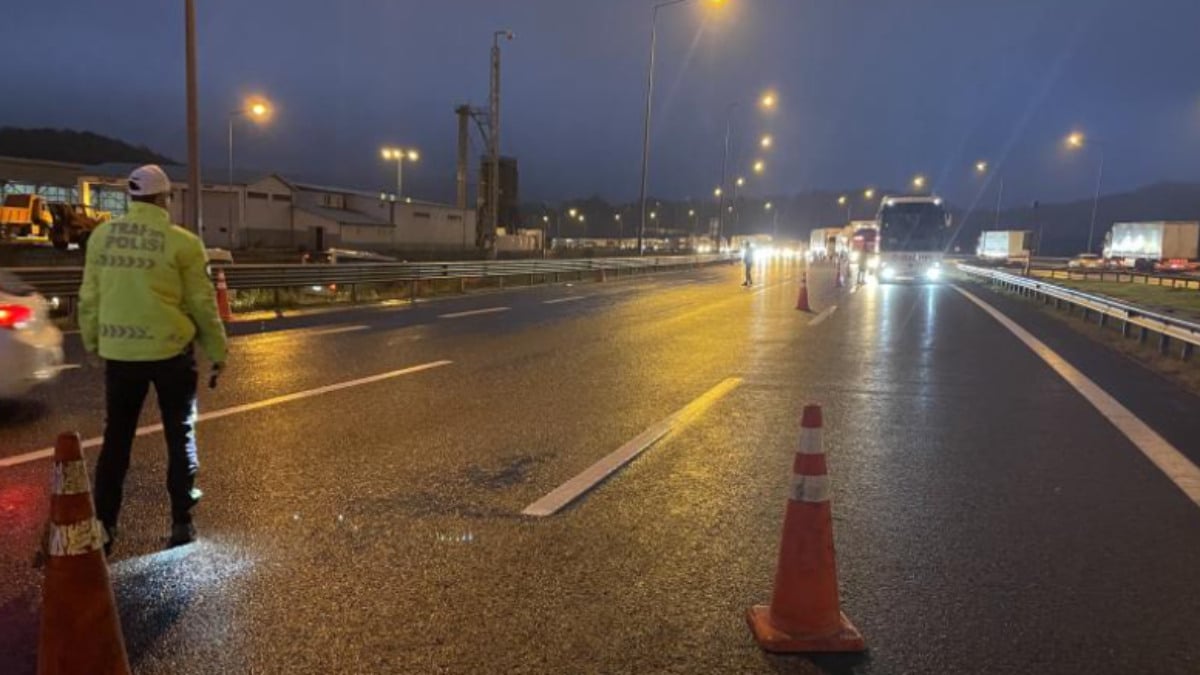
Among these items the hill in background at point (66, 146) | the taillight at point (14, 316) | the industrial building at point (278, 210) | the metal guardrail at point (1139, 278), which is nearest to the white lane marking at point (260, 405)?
the taillight at point (14, 316)

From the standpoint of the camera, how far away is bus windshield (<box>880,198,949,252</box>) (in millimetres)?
35625

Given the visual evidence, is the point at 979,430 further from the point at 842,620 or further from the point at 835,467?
the point at 842,620

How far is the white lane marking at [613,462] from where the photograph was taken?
5484 millimetres

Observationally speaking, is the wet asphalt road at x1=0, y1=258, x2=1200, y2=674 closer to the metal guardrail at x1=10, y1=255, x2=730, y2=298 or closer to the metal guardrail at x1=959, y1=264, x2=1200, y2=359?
the metal guardrail at x1=959, y1=264, x2=1200, y2=359

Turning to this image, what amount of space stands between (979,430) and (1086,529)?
2856 millimetres

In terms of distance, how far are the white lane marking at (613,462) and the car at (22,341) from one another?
187 inches

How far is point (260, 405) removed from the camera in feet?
27.8

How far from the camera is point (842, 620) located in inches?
148

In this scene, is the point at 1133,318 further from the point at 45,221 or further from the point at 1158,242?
the point at 1158,242

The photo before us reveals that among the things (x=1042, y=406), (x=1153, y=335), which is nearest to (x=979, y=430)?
(x=1042, y=406)

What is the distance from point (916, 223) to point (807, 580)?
113 ft

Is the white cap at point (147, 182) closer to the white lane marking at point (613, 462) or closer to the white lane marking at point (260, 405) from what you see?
the white lane marking at point (260, 405)

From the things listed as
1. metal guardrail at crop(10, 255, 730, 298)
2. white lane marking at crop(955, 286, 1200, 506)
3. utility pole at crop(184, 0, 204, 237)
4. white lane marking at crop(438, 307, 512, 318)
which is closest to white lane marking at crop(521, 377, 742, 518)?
white lane marking at crop(955, 286, 1200, 506)

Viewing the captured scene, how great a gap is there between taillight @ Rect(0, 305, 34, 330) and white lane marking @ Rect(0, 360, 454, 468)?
121 cm
